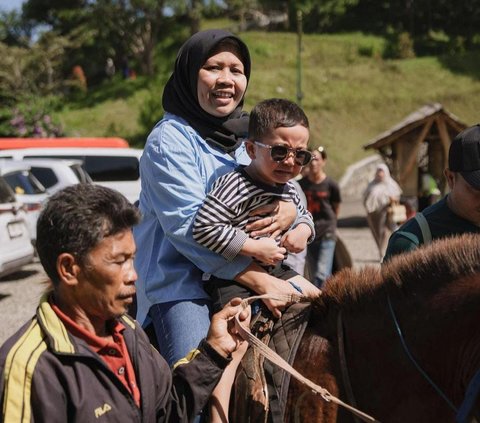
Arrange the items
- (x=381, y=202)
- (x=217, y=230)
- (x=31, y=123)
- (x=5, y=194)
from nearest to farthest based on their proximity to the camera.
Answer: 1. (x=217, y=230)
2. (x=381, y=202)
3. (x=5, y=194)
4. (x=31, y=123)

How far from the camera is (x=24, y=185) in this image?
15914mm

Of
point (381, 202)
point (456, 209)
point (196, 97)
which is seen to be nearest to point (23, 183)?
point (381, 202)

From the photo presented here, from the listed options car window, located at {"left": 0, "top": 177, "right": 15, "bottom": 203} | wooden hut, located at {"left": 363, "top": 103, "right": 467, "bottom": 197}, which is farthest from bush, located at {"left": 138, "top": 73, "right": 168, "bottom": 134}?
car window, located at {"left": 0, "top": 177, "right": 15, "bottom": 203}

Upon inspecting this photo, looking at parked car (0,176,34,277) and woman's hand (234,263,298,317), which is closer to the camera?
woman's hand (234,263,298,317)

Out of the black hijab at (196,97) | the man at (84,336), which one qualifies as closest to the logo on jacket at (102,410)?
the man at (84,336)

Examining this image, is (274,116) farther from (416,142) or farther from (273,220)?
(416,142)

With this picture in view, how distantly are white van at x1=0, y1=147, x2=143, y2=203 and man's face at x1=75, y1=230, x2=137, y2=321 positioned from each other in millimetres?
16676

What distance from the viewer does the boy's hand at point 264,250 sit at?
3.12m

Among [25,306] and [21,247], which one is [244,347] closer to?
[25,306]

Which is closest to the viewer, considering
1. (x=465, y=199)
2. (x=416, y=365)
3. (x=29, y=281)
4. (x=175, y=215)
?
(x=416, y=365)

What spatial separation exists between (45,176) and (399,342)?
15577 millimetres

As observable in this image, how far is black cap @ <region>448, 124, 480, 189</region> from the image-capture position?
3.19 meters

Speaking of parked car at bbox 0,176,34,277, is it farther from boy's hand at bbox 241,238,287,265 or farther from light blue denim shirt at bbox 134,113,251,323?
boy's hand at bbox 241,238,287,265

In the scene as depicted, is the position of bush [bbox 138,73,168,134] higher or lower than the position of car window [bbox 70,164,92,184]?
lower
